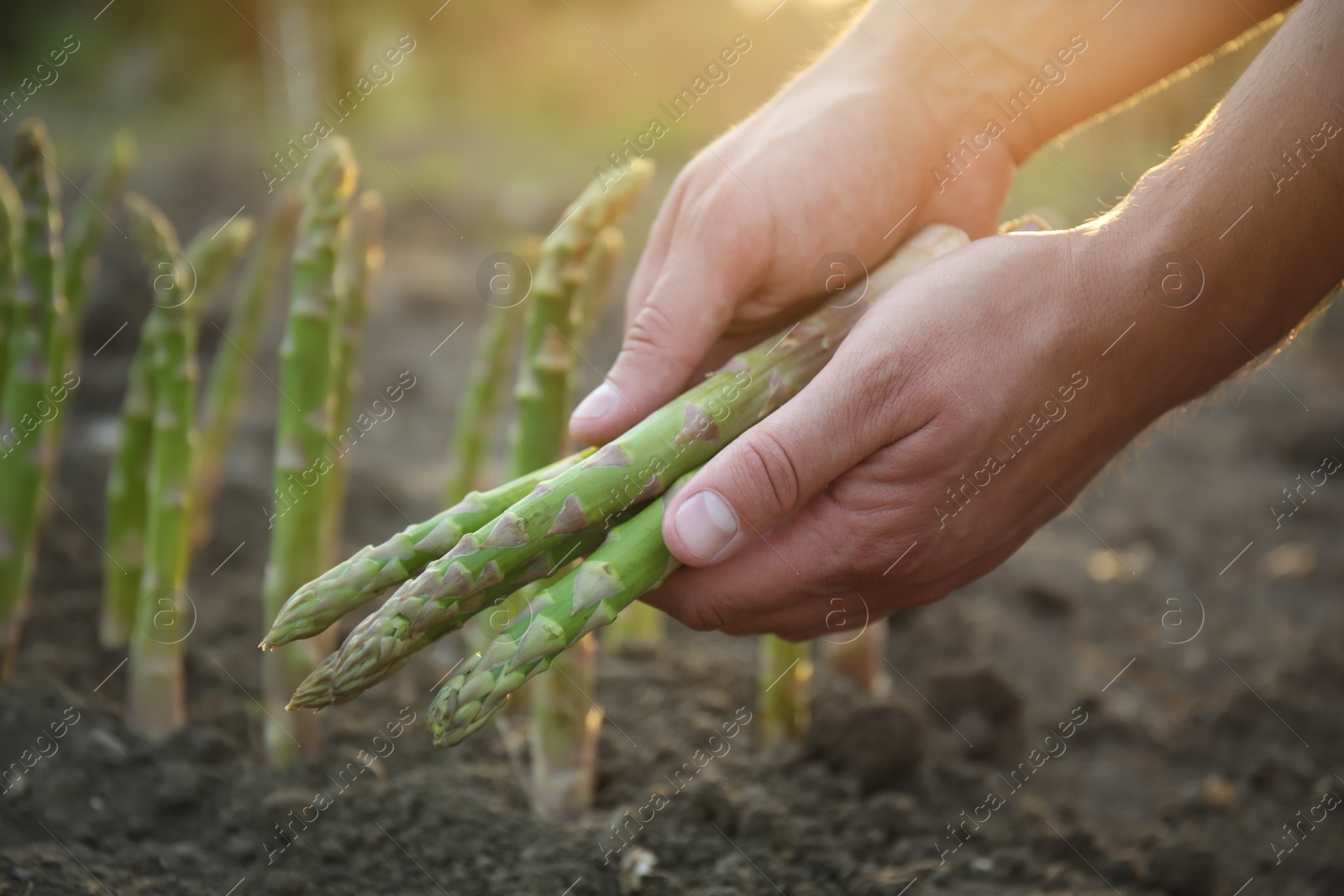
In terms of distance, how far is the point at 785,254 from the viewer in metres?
2.40

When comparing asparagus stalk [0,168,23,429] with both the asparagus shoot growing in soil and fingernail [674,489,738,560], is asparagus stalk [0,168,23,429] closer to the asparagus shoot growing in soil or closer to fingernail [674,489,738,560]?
the asparagus shoot growing in soil

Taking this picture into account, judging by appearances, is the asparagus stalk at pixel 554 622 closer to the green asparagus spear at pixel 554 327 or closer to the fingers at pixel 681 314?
the fingers at pixel 681 314

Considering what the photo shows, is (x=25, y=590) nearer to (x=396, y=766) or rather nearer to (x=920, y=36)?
(x=396, y=766)

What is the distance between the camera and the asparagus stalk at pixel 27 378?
9.15 ft

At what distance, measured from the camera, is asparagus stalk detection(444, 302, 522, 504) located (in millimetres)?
3281

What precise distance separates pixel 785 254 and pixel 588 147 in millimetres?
8940

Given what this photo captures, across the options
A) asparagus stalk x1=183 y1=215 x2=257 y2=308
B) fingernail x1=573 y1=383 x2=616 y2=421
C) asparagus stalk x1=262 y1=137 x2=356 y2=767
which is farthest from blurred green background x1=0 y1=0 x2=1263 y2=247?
fingernail x1=573 y1=383 x2=616 y2=421

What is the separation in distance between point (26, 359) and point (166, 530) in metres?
0.75

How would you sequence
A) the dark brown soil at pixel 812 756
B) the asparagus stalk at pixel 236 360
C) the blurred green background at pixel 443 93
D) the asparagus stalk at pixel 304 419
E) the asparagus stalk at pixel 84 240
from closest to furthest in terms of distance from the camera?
the dark brown soil at pixel 812 756 → the asparagus stalk at pixel 304 419 → the asparagus stalk at pixel 84 240 → the asparagus stalk at pixel 236 360 → the blurred green background at pixel 443 93

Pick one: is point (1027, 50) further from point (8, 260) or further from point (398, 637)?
point (8, 260)

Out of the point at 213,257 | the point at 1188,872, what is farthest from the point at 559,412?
the point at 1188,872

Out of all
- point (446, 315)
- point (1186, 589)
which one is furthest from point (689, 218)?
point (446, 315)

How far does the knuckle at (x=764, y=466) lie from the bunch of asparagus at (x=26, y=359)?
2.24 m

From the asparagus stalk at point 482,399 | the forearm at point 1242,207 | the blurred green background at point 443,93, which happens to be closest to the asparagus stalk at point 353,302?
the asparagus stalk at point 482,399
